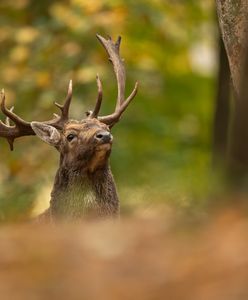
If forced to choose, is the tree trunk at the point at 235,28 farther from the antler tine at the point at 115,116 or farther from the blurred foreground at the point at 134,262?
the blurred foreground at the point at 134,262

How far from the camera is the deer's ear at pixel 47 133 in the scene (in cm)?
952

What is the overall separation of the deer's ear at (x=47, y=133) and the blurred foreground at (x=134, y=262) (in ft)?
14.9

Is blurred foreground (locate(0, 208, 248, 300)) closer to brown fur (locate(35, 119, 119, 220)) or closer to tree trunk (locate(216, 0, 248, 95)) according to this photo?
tree trunk (locate(216, 0, 248, 95))

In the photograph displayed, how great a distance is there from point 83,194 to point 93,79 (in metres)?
5.44

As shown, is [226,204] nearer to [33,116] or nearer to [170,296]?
[170,296]

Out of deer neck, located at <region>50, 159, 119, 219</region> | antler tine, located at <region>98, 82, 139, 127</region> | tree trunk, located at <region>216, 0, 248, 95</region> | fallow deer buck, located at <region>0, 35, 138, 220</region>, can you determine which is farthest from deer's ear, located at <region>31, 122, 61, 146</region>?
tree trunk, located at <region>216, 0, 248, 95</region>

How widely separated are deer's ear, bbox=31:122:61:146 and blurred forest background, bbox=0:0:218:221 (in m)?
2.74

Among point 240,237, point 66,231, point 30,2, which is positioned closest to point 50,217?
point 66,231

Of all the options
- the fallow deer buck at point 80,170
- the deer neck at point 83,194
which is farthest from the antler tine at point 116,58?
the deer neck at point 83,194

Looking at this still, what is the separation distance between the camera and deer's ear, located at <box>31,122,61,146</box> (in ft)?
31.2

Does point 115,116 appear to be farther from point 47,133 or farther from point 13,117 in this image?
point 13,117

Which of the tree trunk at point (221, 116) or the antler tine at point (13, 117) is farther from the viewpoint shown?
the tree trunk at point (221, 116)

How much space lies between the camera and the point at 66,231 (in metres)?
5.08

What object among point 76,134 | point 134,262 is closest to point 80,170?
point 76,134
